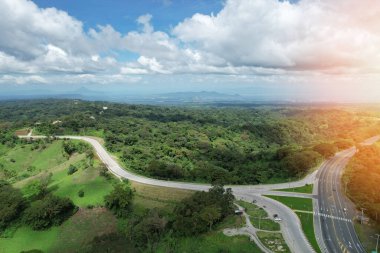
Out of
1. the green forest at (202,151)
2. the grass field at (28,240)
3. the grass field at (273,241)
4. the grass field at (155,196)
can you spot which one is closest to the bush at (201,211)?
the grass field at (155,196)

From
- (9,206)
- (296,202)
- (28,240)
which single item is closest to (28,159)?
(9,206)

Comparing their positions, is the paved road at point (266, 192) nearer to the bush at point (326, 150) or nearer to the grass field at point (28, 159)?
the grass field at point (28, 159)

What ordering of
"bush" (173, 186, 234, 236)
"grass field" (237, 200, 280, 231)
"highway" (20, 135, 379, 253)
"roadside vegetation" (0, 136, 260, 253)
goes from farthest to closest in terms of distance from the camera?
"grass field" (237, 200, 280, 231)
"bush" (173, 186, 234, 236)
"roadside vegetation" (0, 136, 260, 253)
"highway" (20, 135, 379, 253)

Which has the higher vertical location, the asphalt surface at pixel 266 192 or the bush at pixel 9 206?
the asphalt surface at pixel 266 192

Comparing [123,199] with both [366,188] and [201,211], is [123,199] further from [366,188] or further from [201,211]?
[366,188]

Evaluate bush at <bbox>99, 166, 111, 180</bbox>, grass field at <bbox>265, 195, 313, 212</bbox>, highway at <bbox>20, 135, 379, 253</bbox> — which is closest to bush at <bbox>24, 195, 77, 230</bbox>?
bush at <bbox>99, 166, 111, 180</bbox>

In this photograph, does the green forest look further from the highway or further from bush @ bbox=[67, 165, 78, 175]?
bush @ bbox=[67, 165, 78, 175]
